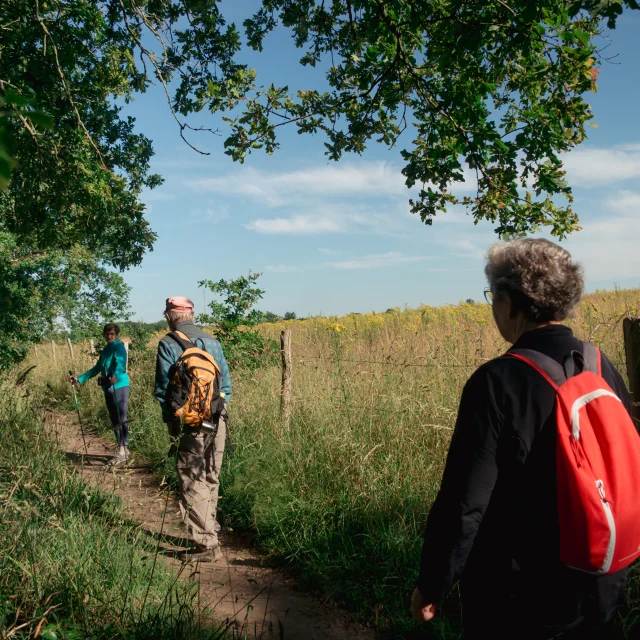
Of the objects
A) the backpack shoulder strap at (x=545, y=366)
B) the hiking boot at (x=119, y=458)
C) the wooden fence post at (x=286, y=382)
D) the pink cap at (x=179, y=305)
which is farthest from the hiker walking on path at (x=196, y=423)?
the backpack shoulder strap at (x=545, y=366)

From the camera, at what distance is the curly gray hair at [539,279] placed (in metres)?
1.87

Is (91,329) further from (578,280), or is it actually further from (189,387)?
(578,280)

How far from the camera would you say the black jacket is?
1.66m

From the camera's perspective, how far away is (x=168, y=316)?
17.1 ft

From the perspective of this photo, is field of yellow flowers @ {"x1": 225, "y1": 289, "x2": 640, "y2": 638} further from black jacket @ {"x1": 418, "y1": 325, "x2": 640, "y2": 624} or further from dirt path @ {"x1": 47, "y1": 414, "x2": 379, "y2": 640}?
black jacket @ {"x1": 418, "y1": 325, "x2": 640, "y2": 624}

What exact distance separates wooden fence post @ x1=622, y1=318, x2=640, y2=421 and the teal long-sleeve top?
6.71m

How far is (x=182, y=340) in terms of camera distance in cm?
493

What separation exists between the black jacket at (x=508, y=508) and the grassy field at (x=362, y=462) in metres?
2.00

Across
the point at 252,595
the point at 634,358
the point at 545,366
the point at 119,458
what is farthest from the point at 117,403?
the point at 545,366

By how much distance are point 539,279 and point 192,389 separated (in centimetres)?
340

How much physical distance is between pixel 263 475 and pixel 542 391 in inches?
170

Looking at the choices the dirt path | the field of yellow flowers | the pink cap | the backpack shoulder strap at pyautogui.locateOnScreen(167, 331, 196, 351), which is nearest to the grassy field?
the field of yellow flowers

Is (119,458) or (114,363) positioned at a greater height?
(114,363)

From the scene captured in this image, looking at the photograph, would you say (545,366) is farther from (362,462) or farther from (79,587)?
(362,462)
